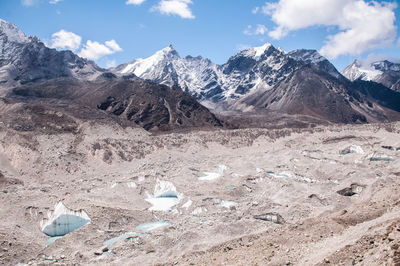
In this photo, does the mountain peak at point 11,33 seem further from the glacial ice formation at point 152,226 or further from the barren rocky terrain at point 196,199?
the glacial ice formation at point 152,226

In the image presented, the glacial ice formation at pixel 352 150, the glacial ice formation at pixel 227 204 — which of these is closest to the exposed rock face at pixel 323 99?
the glacial ice formation at pixel 352 150

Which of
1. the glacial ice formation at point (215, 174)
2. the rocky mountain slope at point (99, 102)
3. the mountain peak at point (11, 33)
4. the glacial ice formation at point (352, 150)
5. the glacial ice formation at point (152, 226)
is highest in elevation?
the mountain peak at point (11, 33)

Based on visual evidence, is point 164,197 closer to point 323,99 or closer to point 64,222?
point 64,222

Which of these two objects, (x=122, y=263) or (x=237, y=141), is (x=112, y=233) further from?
(x=237, y=141)

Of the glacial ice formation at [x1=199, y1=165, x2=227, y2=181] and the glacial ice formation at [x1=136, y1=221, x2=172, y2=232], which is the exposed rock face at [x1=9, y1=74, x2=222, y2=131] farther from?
the glacial ice formation at [x1=136, y1=221, x2=172, y2=232]

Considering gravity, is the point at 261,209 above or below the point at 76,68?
below

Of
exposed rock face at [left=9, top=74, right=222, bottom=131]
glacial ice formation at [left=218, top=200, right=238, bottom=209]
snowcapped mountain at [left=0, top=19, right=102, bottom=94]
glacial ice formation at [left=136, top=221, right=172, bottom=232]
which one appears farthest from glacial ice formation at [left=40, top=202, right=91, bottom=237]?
snowcapped mountain at [left=0, top=19, right=102, bottom=94]

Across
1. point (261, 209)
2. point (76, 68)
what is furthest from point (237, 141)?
point (76, 68)
